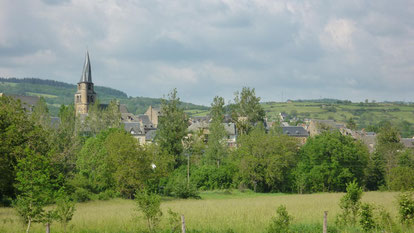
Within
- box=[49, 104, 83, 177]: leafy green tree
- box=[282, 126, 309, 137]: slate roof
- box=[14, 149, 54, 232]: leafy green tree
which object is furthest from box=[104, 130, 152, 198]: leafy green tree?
box=[282, 126, 309, 137]: slate roof

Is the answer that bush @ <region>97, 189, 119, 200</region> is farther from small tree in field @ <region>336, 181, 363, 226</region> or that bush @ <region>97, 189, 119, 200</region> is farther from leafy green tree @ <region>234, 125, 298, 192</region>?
small tree in field @ <region>336, 181, 363, 226</region>

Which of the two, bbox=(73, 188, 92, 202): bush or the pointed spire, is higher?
the pointed spire

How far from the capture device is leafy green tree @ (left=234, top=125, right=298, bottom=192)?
2319 inches

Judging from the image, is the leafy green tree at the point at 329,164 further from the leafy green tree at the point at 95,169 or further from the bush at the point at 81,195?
the bush at the point at 81,195

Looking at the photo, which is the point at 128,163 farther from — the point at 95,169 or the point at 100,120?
the point at 100,120

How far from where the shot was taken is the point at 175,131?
6512 cm

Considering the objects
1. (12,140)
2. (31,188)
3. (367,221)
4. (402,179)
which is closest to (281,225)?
(367,221)

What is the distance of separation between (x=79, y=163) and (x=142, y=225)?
30167mm

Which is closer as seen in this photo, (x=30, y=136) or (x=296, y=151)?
(x=30, y=136)

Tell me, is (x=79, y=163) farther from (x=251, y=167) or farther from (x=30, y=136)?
(x=251, y=167)

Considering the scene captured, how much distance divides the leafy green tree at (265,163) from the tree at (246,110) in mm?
20253

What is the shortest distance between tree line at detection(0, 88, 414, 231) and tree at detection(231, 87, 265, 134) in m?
0.21

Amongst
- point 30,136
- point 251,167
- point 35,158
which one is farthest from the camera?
point 251,167

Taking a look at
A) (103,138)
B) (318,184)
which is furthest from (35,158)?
(318,184)
